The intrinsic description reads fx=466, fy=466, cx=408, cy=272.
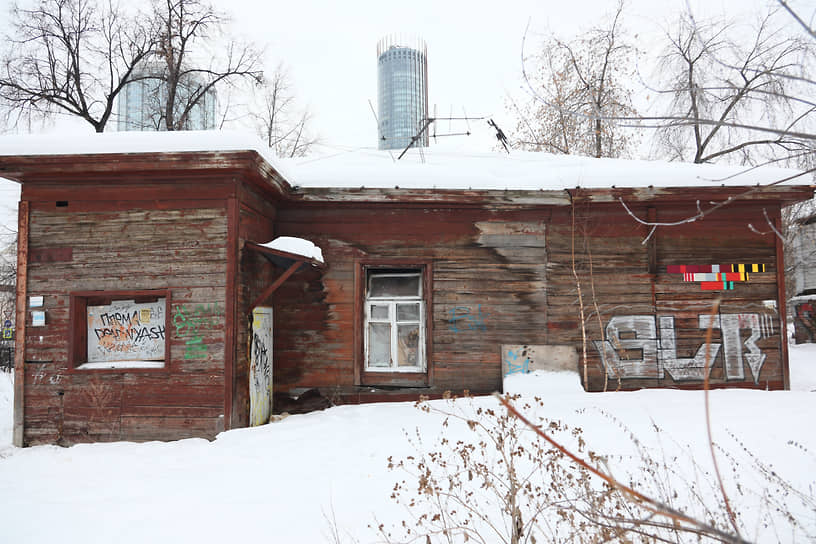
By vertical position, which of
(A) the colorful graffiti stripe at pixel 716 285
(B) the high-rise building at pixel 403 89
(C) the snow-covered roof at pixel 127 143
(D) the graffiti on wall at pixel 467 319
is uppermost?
(B) the high-rise building at pixel 403 89

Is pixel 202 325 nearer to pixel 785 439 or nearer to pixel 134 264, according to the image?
pixel 134 264

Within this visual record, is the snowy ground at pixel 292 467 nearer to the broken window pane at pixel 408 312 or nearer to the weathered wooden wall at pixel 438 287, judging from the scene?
the weathered wooden wall at pixel 438 287

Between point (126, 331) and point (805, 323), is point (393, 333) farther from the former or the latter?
point (805, 323)

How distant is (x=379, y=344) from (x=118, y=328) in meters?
3.42

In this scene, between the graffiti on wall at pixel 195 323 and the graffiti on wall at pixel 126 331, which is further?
the graffiti on wall at pixel 126 331

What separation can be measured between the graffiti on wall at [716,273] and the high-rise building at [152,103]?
1599 cm

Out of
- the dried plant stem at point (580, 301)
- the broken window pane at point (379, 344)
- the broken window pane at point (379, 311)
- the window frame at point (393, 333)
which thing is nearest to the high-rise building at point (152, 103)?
the window frame at point (393, 333)

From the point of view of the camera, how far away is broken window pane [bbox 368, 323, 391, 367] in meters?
7.00

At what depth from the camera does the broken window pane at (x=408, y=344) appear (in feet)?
23.0

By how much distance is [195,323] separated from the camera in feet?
18.0

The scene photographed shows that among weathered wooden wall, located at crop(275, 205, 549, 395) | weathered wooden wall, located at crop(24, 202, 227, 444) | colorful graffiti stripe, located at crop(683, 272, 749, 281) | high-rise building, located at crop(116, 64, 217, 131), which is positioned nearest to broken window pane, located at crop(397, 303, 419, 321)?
weathered wooden wall, located at crop(275, 205, 549, 395)

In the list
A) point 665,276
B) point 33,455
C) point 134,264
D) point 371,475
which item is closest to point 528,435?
point 371,475

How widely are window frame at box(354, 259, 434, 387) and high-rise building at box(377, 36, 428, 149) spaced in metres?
4.00

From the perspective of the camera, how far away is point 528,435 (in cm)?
475
